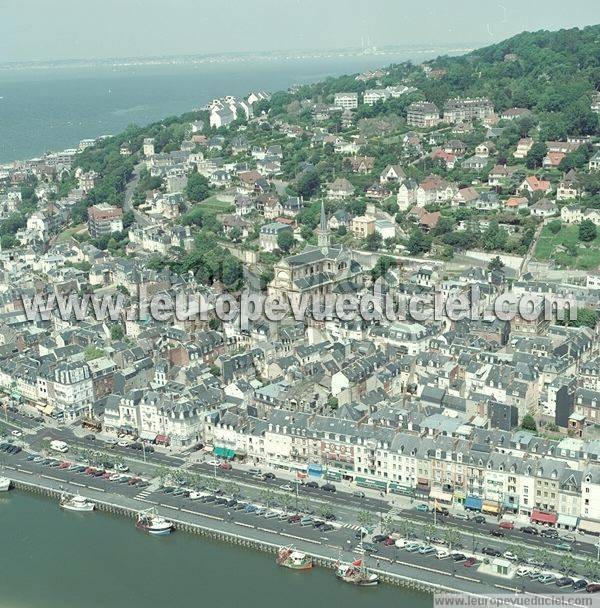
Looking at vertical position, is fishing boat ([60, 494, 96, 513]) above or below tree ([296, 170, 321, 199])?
below

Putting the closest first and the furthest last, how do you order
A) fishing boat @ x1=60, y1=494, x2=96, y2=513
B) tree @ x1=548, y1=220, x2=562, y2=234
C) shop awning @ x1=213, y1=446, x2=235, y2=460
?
fishing boat @ x1=60, y1=494, x2=96, y2=513 < shop awning @ x1=213, y1=446, x2=235, y2=460 < tree @ x1=548, y1=220, x2=562, y2=234

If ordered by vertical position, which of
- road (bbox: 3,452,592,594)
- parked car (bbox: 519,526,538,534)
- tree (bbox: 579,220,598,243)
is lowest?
road (bbox: 3,452,592,594)

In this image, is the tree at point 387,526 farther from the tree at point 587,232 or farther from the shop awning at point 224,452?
the tree at point 587,232

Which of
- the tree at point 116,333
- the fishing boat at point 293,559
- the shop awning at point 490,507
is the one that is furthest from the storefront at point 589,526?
the tree at point 116,333

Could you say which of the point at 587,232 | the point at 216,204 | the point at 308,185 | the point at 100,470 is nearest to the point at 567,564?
the point at 100,470

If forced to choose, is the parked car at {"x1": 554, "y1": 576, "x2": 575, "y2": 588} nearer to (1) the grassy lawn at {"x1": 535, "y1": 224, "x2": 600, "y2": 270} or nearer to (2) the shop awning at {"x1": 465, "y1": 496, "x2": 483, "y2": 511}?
(2) the shop awning at {"x1": 465, "y1": 496, "x2": 483, "y2": 511}

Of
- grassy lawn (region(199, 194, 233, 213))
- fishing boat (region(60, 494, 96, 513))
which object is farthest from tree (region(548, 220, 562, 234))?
fishing boat (region(60, 494, 96, 513))

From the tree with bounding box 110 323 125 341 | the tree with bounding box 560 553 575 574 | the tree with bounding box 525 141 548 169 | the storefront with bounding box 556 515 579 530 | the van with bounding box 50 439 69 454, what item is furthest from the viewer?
the tree with bounding box 525 141 548 169

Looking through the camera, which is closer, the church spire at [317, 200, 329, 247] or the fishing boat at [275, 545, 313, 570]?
the fishing boat at [275, 545, 313, 570]
